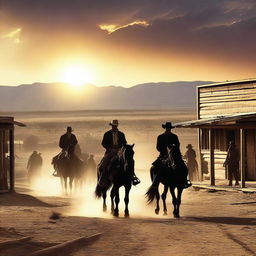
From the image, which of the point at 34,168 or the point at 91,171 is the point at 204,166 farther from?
the point at 34,168

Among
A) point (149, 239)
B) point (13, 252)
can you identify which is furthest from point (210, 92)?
Result: point (13, 252)

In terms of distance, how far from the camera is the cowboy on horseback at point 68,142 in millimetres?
22141

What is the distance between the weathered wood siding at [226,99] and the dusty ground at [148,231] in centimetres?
960

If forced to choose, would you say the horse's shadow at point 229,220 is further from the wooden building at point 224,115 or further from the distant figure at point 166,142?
the wooden building at point 224,115

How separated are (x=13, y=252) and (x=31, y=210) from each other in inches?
236

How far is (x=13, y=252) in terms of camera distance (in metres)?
9.51

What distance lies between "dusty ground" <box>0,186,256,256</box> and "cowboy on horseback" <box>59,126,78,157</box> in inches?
238

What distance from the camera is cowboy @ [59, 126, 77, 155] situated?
22.1 m

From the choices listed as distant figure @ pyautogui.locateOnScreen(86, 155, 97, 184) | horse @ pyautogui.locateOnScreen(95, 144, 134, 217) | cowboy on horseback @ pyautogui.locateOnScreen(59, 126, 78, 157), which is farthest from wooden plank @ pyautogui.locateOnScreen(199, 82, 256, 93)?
horse @ pyautogui.locateOnScreen(95, 144, 134, 217)

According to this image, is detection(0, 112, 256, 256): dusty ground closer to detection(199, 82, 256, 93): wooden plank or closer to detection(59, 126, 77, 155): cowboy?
detection(59, 126, 77, 155): cowboy

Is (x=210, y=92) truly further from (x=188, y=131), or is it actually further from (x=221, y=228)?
(x=188, y=131)

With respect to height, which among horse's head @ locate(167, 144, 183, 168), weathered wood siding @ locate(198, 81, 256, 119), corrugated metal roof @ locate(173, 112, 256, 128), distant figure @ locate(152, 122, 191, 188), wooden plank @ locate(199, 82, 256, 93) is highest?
wooden plank @ locate(199, 82, 256, 93)

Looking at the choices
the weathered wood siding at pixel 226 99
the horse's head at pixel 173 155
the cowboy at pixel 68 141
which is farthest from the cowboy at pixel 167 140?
the weathered wood siding at pixel 226 99

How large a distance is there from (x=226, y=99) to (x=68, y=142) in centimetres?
828
